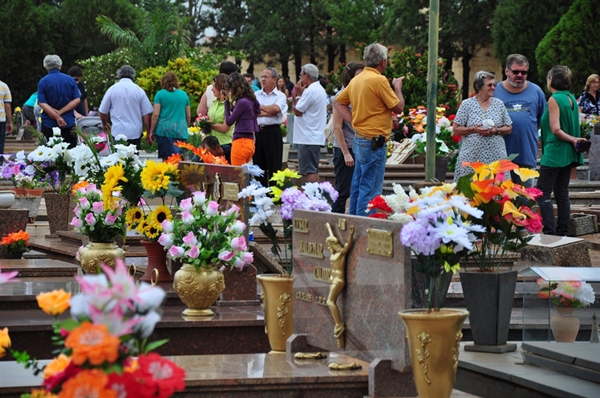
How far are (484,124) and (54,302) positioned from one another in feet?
20.3

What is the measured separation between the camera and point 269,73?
12164 millimetres

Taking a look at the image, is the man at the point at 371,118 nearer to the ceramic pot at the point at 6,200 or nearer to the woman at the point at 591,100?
the ceramic pot at the point at 6,200

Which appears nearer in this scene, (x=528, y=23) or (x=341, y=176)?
(x=341, y=176)

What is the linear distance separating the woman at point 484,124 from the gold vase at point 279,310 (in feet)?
11.1

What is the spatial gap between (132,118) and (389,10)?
1401 inches

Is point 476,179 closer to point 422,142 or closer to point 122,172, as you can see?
point 122,172

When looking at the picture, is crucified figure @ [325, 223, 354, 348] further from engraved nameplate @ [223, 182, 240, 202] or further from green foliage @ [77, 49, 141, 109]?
green foliage @ [77, 49, 141, 109]

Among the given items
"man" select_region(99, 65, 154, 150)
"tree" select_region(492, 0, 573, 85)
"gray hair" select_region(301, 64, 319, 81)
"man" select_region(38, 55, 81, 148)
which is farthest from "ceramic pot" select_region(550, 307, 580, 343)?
"tree" select_region(492, 0, 573, 85)

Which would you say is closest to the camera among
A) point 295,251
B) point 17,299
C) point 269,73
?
point 295,251

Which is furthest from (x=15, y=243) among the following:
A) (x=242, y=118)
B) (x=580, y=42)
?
(x=580, y=42)

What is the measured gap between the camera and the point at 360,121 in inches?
367

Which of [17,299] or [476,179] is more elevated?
[476,179]

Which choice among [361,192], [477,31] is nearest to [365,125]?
[361,192]

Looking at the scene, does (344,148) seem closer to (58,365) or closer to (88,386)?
(58,365)
